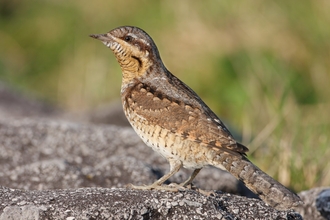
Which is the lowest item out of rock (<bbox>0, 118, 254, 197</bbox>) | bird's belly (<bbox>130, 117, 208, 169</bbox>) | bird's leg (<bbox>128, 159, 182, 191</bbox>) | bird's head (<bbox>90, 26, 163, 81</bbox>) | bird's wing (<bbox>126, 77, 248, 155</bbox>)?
rock (<bbox>0, 118, 254, 197</bbox>)

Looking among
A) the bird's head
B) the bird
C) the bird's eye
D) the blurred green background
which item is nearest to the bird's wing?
the bird

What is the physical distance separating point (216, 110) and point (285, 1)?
2.21 m

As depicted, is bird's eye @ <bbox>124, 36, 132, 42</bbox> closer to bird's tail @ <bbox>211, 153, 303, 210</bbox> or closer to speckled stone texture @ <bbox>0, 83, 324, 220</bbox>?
speckled stone texture @ <bbox>0, 83, 324, 220</bbox>

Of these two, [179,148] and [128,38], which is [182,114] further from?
[128,38]

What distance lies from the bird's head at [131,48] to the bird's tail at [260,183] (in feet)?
3.42

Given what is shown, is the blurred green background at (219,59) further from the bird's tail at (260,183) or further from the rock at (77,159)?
the bird's tail at (260,183)

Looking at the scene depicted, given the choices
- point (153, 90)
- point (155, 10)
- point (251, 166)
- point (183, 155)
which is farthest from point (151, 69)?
point (155, 10)

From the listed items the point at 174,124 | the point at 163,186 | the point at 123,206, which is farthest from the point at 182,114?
the point at 123,206

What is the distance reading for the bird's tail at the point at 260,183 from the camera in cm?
403

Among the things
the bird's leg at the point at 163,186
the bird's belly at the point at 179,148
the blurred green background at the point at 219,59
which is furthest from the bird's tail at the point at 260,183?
the blurred green background at the point at 219,59

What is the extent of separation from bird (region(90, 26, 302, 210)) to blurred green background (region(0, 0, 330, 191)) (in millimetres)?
1761

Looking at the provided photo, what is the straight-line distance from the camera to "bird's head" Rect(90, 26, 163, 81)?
4.98 meters

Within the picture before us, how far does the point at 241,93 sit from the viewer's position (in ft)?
32.4

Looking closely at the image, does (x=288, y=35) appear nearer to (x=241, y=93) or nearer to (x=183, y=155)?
(x=241, y=93)
